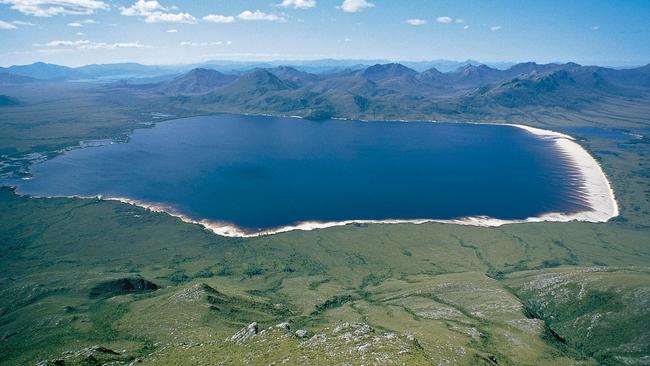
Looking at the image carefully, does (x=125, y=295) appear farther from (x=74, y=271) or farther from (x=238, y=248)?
(x=238, y=248)

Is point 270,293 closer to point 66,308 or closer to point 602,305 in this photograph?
point 66,308

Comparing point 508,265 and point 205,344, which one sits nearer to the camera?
point 205,344

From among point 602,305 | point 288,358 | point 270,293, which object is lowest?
point 270,293

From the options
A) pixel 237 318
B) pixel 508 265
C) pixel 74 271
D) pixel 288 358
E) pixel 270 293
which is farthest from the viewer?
pixel 508 265

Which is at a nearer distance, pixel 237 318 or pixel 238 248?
pixel 237 318

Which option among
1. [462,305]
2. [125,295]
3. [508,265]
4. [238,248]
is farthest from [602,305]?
[125,295]

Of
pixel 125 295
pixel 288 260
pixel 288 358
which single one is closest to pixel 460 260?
pixel 288 260

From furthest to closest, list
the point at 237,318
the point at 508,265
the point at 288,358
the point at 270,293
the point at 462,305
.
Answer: the point at 508,265 < the point at 270,293 < the point at 462,305 < the point at 237,318 < the point at 288,358

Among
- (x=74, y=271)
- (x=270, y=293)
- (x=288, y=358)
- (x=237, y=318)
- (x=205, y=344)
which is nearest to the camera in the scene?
(x=288, y=358)

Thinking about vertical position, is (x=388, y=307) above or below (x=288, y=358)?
below
